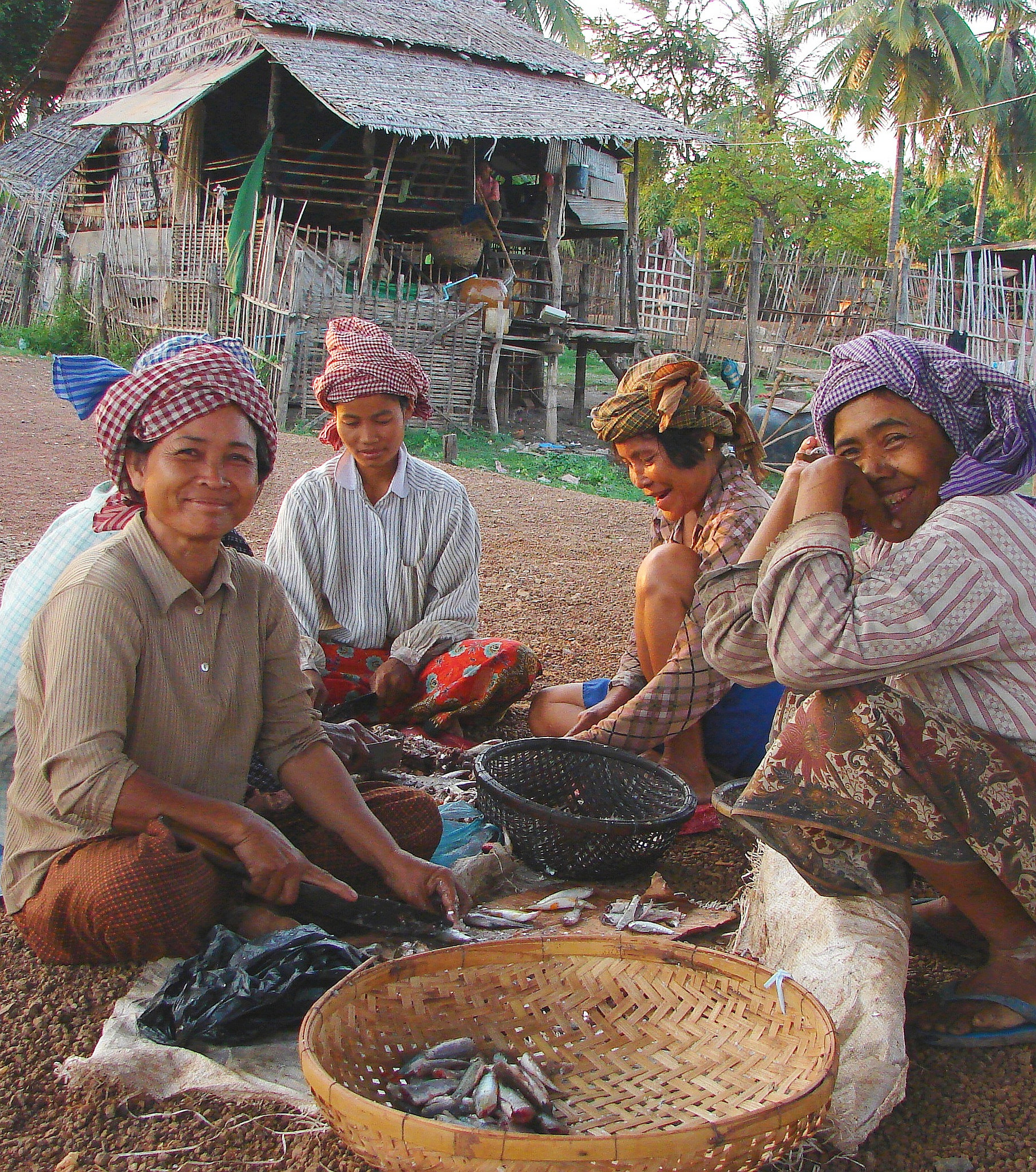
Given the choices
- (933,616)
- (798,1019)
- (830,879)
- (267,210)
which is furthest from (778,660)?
(267,210)

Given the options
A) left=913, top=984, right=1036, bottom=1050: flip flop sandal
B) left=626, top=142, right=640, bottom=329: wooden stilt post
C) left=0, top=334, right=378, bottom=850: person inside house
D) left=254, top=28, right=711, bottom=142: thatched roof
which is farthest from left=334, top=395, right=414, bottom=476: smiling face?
left=626, top=142, right=640, bottom=329: wooden stilt post

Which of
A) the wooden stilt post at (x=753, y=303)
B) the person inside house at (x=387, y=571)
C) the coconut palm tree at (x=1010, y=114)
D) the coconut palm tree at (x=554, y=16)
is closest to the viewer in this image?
the person inside house at (x=387, y=571)

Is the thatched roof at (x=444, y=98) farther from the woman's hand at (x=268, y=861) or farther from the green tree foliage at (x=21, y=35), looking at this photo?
the green tree foliage at (x=21, y=35)

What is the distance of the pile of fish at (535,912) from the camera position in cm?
233

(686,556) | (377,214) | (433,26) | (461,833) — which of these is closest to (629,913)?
(461,833)

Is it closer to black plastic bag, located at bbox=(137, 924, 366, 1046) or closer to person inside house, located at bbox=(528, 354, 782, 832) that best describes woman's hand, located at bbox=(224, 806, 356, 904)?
black plastic bag, located at bbox=(137, 924, 366, 1046)

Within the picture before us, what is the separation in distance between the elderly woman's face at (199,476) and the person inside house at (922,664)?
1060 mm

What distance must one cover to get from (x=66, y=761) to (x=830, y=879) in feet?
4.70

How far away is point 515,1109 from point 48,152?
18351 mm

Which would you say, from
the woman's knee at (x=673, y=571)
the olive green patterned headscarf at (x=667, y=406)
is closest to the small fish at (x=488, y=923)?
the woman's knee at (x=673, y=571)

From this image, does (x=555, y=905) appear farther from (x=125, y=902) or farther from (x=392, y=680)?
(x=392, y=680)

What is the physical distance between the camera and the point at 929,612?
1.75 metres

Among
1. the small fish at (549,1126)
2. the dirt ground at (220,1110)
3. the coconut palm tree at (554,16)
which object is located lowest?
the dirt ground at (220,1110)

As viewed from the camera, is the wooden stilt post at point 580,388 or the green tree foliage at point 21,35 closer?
the wooden stilt post at point 580,388
